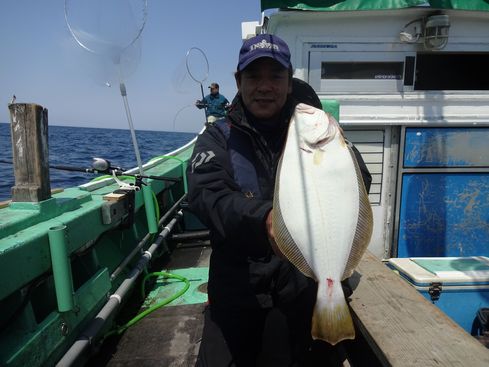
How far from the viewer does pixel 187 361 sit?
2.86m

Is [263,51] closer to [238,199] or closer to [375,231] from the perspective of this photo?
[238,199]

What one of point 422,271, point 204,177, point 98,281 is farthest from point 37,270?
point 422,271

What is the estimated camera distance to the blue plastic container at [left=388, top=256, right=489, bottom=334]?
3184mm

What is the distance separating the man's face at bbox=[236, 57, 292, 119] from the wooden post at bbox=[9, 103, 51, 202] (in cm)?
142

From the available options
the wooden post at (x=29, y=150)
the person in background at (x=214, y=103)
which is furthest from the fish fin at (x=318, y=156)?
the person in background at (x=214, y=103)

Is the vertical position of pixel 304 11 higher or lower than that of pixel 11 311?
higher

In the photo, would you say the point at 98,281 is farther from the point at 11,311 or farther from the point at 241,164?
the point at 241,164

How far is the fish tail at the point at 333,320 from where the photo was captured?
1571 millimetres

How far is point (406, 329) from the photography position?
82.4 inches

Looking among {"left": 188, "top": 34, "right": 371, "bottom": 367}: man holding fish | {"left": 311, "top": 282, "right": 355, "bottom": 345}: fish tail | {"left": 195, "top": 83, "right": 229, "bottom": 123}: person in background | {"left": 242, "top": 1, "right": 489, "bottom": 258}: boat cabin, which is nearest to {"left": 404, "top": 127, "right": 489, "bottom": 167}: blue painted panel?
{"left": 242, "top": 1, "right": 489, "bottom": 258}: boat cabin

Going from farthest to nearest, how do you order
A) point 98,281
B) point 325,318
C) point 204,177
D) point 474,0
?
point 474,0
point 98,281
point 204,177
point 325,318

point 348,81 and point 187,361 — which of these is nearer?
point 187,361

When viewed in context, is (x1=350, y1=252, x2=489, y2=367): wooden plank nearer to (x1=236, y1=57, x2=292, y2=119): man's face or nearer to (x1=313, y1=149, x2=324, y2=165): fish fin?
(x1=313, y1=149, x2=324, y2=165): fish fin

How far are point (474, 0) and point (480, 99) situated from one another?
1135 millimetres
